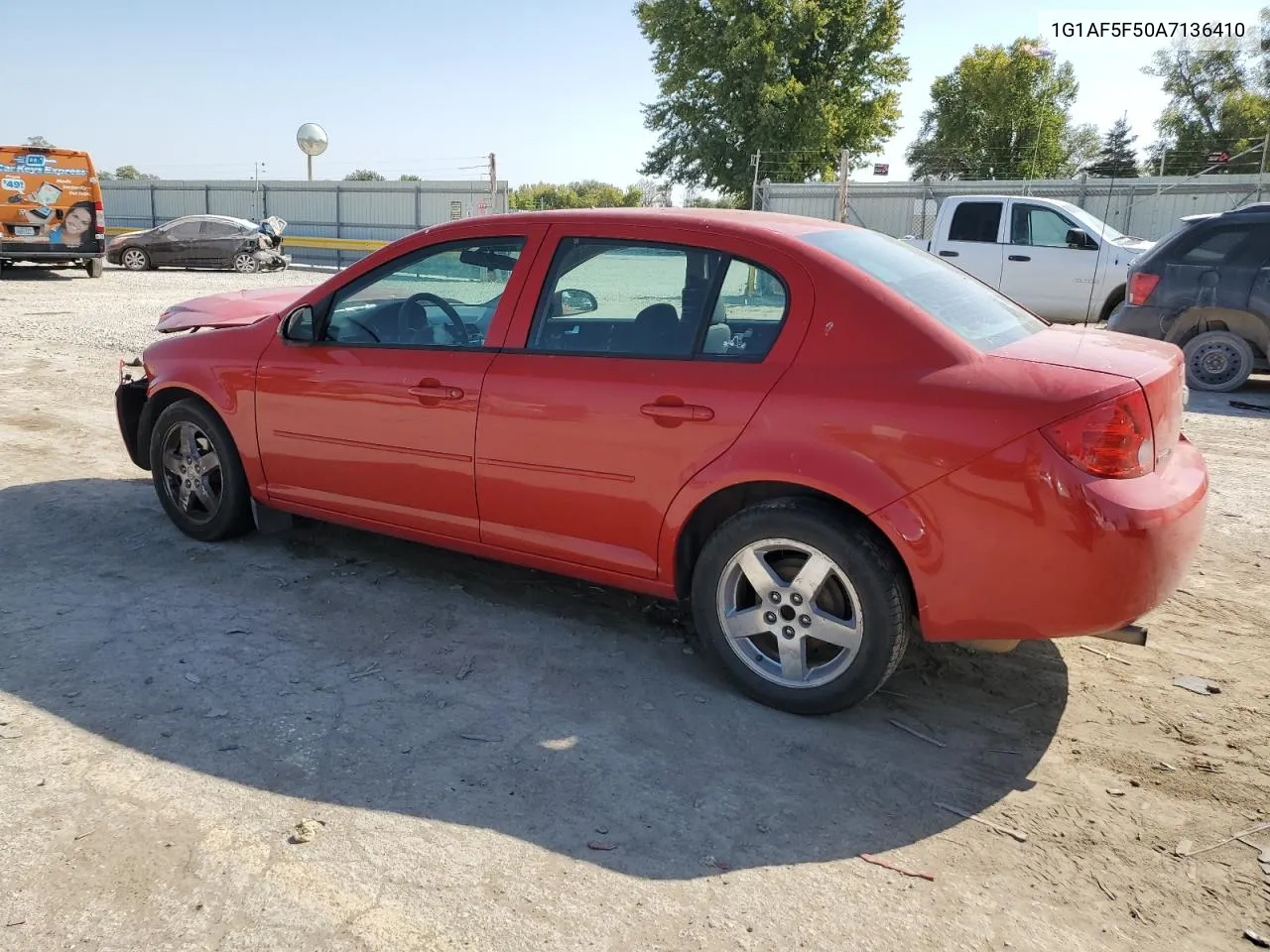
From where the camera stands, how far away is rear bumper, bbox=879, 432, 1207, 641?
2984 mm

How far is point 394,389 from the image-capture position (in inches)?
168

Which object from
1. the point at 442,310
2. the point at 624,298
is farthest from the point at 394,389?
the point at 624,298

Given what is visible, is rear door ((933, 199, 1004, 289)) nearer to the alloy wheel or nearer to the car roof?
the car roof

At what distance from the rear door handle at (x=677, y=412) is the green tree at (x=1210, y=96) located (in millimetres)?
55393

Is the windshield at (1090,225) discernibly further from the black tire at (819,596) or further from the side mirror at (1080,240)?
the black tire at (819,596)

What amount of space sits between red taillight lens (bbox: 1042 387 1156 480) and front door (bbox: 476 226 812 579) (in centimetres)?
92

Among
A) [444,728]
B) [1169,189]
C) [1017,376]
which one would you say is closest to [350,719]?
[444,728]

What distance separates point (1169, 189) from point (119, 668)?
70.3ft

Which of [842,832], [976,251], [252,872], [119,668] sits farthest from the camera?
[976,251]

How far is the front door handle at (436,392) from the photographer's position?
4082 millimetres

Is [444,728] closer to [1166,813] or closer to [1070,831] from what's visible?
[1070,831]

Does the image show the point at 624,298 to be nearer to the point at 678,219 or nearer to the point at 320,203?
the point at 678,219

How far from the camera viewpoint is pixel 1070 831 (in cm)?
289

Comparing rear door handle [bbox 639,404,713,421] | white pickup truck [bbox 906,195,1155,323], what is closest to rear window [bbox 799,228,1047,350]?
rear door handle [bbox 639,404,713,421]
